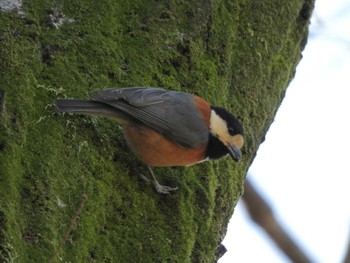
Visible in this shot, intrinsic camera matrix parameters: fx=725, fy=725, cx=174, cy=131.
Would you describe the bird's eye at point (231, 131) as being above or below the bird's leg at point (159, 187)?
above

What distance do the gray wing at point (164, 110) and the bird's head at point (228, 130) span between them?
0.09 metres

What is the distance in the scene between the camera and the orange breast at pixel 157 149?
12.1 feet

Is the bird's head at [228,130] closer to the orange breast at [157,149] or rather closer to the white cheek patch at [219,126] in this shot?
Answer: the white cheek patch at [219,126]

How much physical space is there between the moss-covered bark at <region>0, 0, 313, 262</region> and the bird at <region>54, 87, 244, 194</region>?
0.23ft

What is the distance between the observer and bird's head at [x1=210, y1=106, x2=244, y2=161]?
383 centimetres

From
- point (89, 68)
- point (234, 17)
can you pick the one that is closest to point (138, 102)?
point (89, 68)

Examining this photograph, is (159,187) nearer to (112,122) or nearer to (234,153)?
(112,122)

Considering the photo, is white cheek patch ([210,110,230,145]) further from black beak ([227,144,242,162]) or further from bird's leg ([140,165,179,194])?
bird's leg ([140,165,179,194])

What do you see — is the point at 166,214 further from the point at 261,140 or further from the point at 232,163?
the point at 261,140

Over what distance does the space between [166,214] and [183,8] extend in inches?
48.0

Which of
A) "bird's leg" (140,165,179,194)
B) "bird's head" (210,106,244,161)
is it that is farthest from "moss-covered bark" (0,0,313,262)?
"bird's head" (210,106,244,161)

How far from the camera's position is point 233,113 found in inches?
163

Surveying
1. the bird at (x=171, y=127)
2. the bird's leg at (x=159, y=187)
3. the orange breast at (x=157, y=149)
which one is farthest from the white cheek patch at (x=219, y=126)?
the bird's leg at (x=159, y=187)

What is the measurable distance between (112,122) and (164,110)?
0.29 m
